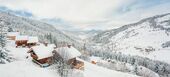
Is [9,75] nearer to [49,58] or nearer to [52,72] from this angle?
[52,72]

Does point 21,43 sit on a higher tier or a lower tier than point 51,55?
higher

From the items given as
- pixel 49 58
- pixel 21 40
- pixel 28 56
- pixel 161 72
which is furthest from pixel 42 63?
pixel 161 72

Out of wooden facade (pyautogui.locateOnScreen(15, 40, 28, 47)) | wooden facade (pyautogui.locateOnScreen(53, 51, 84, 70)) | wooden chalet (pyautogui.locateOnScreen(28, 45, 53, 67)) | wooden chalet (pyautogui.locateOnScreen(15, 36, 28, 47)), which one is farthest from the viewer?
wooden chalet (pyautogui.locateOnScreen(15, 36, 28, 47))

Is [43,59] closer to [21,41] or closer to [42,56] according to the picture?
[42,56]

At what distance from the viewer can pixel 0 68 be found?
36.4 metres

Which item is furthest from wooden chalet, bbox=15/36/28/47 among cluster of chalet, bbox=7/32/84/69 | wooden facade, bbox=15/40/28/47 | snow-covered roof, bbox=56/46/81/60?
snow-covered roof, bbox=56/46/81/60

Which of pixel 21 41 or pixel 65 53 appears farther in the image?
pixel 21 41

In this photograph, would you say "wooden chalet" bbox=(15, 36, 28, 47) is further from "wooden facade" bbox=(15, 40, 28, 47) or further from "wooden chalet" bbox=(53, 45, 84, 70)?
"wooden chalet" bbox=(53, 45, 84, 70)

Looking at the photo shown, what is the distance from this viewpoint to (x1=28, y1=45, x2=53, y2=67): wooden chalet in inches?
1976

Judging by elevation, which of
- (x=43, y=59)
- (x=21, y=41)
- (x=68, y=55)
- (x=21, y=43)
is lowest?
(x=43, y=59)

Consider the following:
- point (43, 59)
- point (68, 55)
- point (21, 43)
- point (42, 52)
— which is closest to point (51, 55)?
point (42, 52)

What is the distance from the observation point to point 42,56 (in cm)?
5097

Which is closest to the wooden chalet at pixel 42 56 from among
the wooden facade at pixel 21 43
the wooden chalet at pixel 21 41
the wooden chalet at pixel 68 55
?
the wooden chalet at pixel 68 55

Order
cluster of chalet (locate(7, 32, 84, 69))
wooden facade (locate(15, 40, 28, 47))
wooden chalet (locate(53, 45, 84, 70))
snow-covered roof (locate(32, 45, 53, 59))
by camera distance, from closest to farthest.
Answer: cluster of chalet (locate(7, 32, 84, 69)) < snow-covered roof (locate(32, 45, 53, 59)) < wooden chalet (locate(53, 45, 84, 70)) < wooden facade (locate(15, 40, 28, 47))
